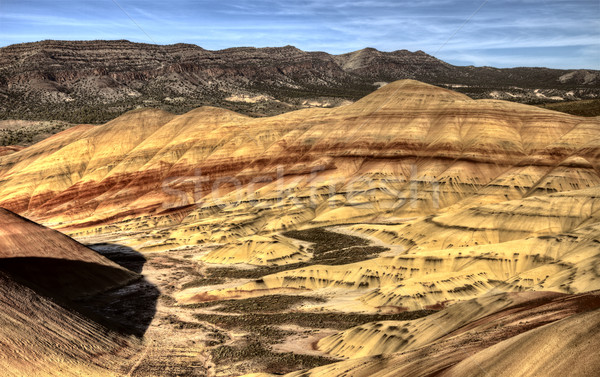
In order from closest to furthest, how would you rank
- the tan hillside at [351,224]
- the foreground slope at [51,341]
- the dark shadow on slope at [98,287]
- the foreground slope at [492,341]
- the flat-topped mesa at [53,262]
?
the foreground slope at [492,341] → the foreground slope at [51,341] → the tan hillside at [351,224] → the dark shadow on slope at [98,287] → the flat-topped mesa at [53,262]

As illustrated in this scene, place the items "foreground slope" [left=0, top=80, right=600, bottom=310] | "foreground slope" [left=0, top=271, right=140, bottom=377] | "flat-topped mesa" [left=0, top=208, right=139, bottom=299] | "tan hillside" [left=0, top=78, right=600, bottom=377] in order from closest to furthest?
"foreground slope" [left=0, top=271, right=140, bottom=377] < "tan hillside" [left=0, top=78, right=600, bottom=377] < "flat-topped mesa" [left=0, top=208, right=139, bottom=299] < "foreground slope" [left=0, top=80, right=600, bottom=310]

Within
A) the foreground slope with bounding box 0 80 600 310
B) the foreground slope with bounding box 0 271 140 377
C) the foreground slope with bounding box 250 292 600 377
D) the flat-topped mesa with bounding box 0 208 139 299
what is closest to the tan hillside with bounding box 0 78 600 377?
the foreground slope with bounding box 250 292 600 377

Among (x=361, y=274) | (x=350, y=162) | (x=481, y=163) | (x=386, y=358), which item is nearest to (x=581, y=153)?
(x=481, y=163)

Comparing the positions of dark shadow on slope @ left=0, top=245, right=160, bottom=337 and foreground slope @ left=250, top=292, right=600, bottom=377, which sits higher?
foreground slope @ left=250, top=292, right=600, bottom=377

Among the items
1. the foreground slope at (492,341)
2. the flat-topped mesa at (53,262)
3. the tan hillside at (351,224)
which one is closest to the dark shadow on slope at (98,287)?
the flat-topped mesa at (53,262)

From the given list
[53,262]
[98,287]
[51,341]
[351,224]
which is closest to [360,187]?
[351,224]

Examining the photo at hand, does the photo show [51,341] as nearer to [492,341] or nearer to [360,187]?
[492,341]

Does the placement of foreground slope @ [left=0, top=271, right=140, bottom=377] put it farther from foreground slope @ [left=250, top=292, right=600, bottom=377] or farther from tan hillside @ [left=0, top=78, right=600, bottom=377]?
foreground slope @ [left=250, top=292, right=600, bottom=377]

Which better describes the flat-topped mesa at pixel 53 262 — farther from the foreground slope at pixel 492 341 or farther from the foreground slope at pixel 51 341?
the foreground slope at pixel 492 341

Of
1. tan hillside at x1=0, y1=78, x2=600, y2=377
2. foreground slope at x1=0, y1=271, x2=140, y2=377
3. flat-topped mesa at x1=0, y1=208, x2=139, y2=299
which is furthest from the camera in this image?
flat-topped mesa at x1=0, y1=208, x2=139, y2=299
